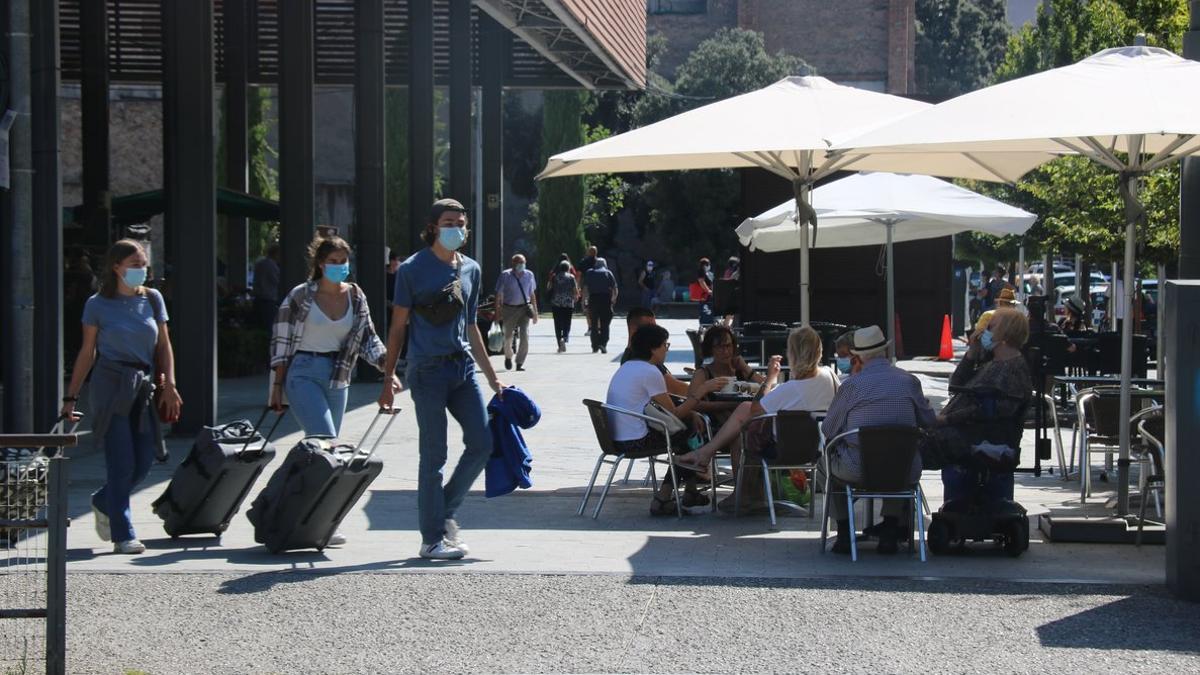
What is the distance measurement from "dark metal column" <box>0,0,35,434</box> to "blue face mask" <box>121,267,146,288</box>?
1.32 m

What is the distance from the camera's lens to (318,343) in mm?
9148

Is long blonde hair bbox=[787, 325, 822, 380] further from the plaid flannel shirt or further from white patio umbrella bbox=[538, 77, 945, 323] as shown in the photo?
the plaid flannel shirt

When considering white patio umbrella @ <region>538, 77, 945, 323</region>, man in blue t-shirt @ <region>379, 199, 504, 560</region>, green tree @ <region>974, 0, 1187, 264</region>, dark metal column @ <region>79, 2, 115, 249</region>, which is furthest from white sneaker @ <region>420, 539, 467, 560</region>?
dark metal column @ <region>79, 2, 115, 249</region>

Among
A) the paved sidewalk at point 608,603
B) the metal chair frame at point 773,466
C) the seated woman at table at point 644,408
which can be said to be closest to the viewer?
the paved sidewalk at point 608,603

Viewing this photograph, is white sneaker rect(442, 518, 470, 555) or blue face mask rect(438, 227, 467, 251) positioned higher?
blue face mask rect(438, 227, 467, 251)

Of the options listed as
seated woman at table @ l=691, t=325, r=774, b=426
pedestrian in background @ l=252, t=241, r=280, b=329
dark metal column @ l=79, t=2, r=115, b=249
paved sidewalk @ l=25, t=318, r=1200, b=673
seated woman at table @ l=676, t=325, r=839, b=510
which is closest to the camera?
paved sidewalk @ l=25, t=318, r=1200, b=673

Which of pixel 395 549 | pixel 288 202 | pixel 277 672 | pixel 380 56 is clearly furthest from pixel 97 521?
pixel 380 56

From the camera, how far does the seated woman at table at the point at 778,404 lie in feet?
32.9

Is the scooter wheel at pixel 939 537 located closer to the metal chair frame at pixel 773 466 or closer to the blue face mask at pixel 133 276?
the metal chair frame at pixel 773 466

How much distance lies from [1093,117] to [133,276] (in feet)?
15.5

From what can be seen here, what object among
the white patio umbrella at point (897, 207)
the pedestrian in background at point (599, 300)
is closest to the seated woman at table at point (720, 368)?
the white patio umbrella at point (897, 207)

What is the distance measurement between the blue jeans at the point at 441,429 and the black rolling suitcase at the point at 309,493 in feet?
0.76

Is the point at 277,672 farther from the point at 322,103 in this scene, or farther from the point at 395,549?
the point at 322,103

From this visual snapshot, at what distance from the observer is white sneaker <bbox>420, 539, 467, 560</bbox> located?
8.64 metres
